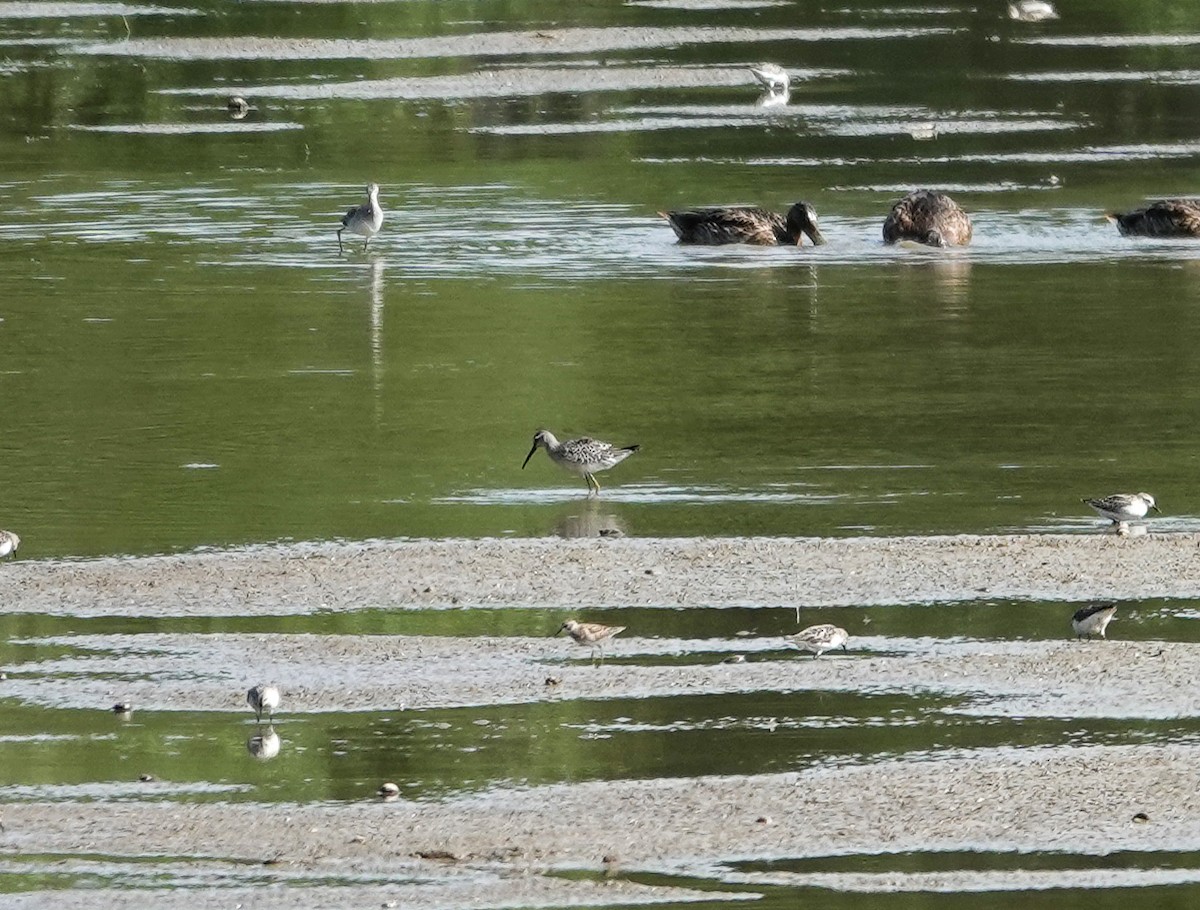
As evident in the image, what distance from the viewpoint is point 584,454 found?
1505 cm

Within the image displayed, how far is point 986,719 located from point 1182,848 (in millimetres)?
1589

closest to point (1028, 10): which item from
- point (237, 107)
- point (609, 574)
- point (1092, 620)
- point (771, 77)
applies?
point (771, 77)

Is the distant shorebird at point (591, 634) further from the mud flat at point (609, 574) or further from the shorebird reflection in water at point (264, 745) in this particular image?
the shorebird reflection in water at point (264, 745)

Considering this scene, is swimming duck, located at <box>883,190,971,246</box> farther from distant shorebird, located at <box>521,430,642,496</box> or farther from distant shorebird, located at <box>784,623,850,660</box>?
distant shorebird, located at <box>784,623,850,660</box>

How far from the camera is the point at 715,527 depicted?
46.2 ft

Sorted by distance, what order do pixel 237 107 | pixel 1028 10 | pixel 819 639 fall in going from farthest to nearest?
pixel 1028 10
pixel 237 107
pixel 819 639

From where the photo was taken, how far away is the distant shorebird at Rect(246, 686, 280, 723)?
10.8 m

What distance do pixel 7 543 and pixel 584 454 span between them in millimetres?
3095

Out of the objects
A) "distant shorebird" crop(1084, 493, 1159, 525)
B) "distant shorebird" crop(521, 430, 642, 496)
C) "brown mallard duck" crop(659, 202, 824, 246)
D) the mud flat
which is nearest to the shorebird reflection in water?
the mud flat

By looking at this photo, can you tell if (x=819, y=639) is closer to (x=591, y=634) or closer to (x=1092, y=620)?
(x=591, y=634)

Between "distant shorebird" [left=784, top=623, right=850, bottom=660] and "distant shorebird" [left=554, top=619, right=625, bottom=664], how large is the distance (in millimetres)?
734

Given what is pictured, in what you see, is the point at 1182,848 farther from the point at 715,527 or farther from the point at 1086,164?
the point at 1086,164

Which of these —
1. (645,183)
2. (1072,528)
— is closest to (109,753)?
(1072,528)

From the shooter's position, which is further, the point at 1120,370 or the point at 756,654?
the point at 1120,370
